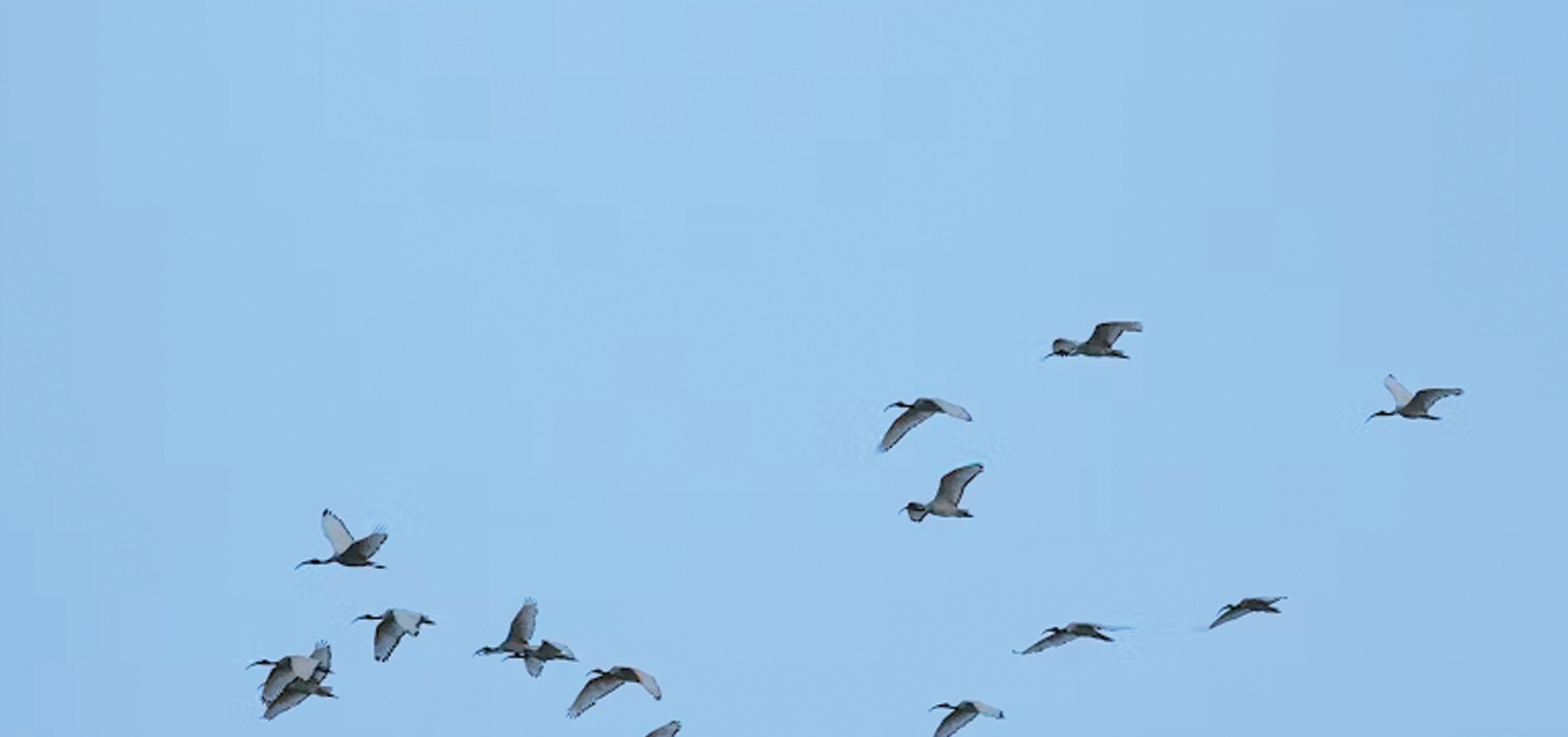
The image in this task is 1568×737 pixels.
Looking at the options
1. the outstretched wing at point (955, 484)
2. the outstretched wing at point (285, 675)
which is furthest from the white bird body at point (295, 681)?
the outstretched wing at point (955, 484)

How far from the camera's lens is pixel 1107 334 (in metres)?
64.1

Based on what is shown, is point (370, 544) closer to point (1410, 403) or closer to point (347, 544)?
point (347, 544)

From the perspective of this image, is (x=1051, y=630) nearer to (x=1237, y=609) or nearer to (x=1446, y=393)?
(x=1237, y=609)

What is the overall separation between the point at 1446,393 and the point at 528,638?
663 inches

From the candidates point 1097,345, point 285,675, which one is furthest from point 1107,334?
point 285,675

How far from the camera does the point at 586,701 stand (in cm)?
6250

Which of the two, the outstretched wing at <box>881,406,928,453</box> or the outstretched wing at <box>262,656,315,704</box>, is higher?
the outstretched wing at <box>881,406,928,453</box>

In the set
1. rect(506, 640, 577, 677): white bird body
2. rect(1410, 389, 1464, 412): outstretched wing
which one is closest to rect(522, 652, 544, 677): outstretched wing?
rect(506, 640, 577, 677): white bird body

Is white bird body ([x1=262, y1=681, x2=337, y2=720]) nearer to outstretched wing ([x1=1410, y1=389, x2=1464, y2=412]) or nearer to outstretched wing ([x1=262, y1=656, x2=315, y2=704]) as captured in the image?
outstretched wing ([x1=262, y1=656, x2=315, y2=704])

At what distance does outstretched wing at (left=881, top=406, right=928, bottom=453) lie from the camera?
2461 inches

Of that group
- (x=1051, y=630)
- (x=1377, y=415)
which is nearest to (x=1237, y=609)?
(x=1051, y=630)

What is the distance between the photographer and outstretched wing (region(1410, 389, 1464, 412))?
65.2m

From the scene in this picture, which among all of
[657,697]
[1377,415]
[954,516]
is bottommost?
[657,697]

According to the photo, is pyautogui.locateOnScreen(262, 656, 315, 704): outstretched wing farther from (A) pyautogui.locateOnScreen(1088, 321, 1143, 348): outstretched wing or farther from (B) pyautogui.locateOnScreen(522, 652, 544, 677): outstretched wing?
(A) pyautogui.locateOnScreen(1088, 321, 1143, 348): outstretched wing
